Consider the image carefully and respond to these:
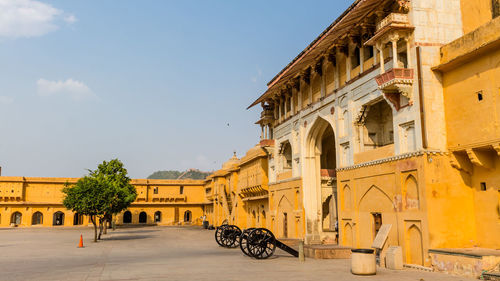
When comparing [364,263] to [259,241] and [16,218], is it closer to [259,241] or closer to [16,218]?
[259,241]

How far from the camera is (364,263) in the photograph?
12867mm

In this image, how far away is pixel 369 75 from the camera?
694 inches

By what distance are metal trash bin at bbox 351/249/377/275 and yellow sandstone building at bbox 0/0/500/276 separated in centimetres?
225

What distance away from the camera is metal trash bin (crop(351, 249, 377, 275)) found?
12.8 meters

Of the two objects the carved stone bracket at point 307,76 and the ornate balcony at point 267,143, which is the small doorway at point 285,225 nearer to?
the ornate balcony at point 267,143

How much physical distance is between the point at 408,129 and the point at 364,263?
529cm

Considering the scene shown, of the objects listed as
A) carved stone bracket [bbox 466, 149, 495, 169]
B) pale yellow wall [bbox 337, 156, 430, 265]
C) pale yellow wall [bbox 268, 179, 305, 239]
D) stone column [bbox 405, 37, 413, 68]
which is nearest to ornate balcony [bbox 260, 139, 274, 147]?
pale yellow wall [bbox 268, 179, 305, 239]

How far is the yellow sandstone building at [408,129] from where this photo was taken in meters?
13.5

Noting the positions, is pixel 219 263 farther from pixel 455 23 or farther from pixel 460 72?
pixel 455 23

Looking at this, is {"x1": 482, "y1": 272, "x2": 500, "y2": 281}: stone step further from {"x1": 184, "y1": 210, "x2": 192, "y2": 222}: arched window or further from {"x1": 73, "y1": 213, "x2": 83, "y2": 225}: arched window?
{"x1": 73, "y1": 213, "x2": 83, "y2": 225}: arched window

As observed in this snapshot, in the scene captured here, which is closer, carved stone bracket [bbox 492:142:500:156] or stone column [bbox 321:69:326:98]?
carved stone bracket [bbox 492:142:500:156]

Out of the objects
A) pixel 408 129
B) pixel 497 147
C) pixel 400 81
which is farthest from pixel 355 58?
pixel 497 147

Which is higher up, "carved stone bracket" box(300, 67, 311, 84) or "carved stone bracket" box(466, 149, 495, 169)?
"carved stone bracket" box(300, 67, 311, 84)

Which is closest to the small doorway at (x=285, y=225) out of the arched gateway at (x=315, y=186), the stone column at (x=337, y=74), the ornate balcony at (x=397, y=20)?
the arched gateway at (x=315, y=186)
